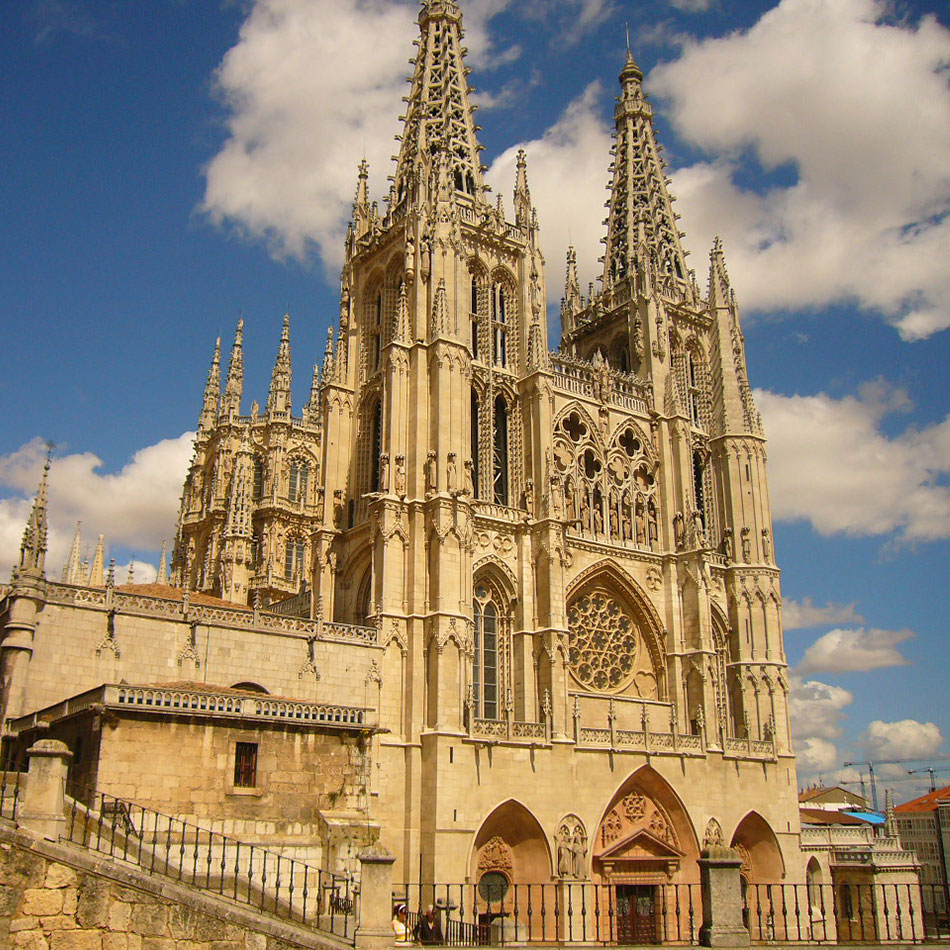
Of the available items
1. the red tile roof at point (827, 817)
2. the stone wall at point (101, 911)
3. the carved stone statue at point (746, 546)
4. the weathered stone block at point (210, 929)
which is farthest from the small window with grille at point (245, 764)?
the red tile roof at point (827, 817)

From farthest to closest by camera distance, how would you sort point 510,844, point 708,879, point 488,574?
1. point 488,574
2. point 510,844
3. point 708,879

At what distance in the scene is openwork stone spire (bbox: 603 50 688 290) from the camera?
141 feet

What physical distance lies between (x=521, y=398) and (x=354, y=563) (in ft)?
26.3

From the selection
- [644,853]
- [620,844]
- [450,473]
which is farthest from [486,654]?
[644,853]

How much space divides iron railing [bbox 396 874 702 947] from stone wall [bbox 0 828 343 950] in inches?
392

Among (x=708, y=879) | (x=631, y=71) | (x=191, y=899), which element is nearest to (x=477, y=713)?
(x=708, y=879)

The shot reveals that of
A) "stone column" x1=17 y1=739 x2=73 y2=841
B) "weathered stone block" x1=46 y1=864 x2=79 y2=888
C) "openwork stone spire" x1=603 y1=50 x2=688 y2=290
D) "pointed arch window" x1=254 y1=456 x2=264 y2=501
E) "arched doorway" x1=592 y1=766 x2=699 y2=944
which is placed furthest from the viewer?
"pointed arch window" x1=254 y1=456 x2=264 y2=501

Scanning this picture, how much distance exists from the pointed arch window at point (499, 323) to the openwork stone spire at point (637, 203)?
7.65 meters

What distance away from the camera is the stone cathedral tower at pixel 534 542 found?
91.7ft

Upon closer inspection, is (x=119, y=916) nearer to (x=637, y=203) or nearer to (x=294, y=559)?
(x=294, y=559)

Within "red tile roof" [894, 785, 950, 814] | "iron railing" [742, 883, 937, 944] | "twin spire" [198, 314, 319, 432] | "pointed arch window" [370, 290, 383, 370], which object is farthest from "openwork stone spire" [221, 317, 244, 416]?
"red tile roof" [894, 785, 950, 814]

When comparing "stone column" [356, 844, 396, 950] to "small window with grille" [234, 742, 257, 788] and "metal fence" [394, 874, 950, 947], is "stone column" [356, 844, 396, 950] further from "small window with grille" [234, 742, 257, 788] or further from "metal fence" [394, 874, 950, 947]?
"metal fence" [394, 874, 950, 947]

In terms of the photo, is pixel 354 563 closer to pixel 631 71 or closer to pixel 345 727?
pixel 345 727

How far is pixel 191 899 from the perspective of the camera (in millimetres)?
11969
